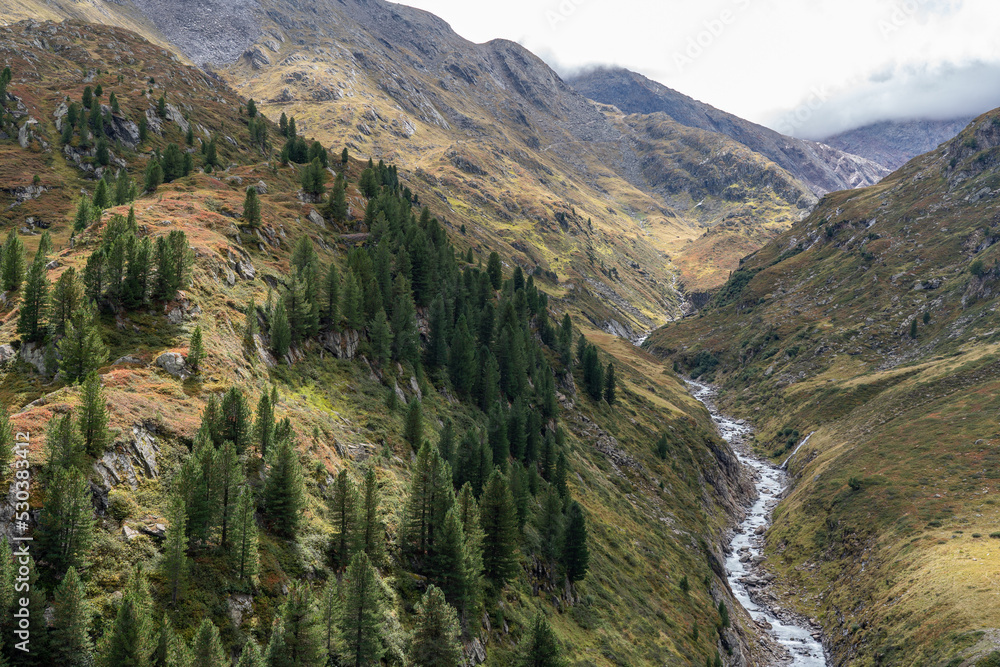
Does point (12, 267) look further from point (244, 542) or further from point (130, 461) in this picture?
point (244, 542)

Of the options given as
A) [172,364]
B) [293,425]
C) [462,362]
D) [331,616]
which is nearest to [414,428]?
[293,425]

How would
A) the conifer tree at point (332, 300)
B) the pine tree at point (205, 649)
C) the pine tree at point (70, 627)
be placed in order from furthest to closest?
the conifer tree at point (332, 300) < the pine tree at point (205, 649) < the pine tree at point (70, 627)

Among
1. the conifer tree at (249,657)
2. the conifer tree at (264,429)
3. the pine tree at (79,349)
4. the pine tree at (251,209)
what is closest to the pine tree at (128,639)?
the conifer tree at (249,657)

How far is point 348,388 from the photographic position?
228 feet

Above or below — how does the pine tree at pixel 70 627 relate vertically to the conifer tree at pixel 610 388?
below

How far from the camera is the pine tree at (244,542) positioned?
3328 centimetres

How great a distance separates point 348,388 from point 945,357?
15126 cm

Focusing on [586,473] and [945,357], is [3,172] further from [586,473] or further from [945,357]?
[945,357]

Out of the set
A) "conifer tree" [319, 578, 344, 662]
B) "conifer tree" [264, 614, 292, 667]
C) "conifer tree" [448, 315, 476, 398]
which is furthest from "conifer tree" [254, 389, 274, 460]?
"conifer tree" [448, 315, 476, 398]

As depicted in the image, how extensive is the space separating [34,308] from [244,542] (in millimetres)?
27119

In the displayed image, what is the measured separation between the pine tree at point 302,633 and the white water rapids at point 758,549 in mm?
77795

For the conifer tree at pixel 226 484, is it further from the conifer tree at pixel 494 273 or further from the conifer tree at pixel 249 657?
the conifer tree at pixel 494 273

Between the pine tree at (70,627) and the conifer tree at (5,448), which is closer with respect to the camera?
the pine tree at (70,627)

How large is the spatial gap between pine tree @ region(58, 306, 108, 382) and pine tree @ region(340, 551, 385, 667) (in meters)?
24.9
